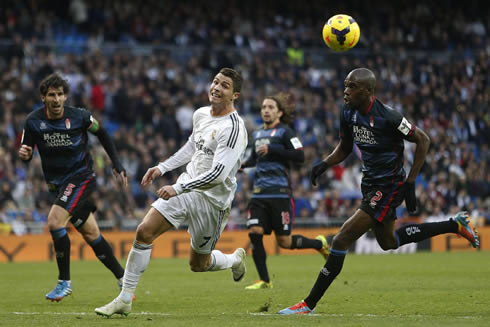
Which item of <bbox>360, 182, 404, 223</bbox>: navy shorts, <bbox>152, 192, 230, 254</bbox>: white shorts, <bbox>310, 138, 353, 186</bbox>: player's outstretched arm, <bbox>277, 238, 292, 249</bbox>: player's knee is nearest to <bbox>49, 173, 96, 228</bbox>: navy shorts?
<bbox>152, 192, 230, 254</bbox>: white shorts

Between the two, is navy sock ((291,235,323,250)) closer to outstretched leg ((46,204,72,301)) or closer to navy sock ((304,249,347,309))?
outstretched leg ((46,204,72,301))

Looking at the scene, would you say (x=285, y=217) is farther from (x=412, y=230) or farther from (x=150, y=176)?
(x=150, y=176)

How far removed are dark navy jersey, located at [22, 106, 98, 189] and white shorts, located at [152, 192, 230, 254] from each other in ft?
7.74

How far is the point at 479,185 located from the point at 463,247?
313 cm

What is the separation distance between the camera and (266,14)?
32.6 metres

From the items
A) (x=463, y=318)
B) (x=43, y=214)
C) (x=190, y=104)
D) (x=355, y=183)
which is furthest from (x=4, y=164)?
(x=463, y=318)

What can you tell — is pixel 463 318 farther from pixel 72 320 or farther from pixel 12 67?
pixel 12 67

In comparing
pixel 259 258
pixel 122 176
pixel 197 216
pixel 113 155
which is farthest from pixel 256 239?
pixel 197 216

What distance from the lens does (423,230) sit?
960cm

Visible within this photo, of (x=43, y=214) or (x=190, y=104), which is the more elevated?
(x=190, y=104)

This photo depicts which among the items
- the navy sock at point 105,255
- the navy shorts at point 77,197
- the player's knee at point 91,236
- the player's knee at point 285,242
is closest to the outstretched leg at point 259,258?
the player's knee at point 285,242

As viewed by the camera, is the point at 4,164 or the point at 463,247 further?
the point at 463,247

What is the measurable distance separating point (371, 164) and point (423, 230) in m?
1.36

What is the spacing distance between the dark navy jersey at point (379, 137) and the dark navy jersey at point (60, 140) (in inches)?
137
